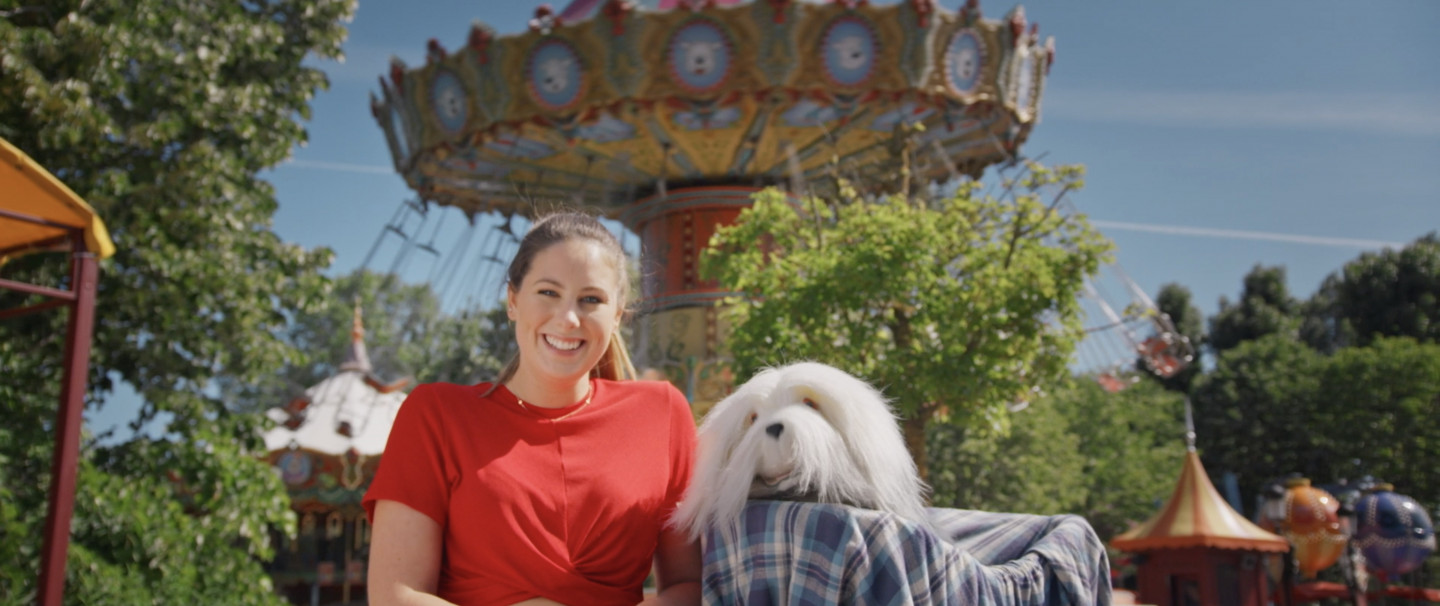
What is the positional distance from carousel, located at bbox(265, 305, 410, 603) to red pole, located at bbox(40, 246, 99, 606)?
42.6 feet

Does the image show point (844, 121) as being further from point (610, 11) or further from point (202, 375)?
point (202, 375)

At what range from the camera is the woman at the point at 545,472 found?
2.32m

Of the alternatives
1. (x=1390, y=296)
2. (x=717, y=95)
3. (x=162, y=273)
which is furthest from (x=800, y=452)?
(x=1390, y=296)

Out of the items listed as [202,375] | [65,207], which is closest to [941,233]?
[202,375]

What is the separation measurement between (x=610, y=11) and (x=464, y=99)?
243 cm

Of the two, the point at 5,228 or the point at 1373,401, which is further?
the point at 1373,401

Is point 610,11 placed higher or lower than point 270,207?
higher

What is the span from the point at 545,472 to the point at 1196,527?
474 inches

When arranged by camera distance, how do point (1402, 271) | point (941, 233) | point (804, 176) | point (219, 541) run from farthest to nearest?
point (1402, 271) → point (804, 176) → point (941, 233) → point (219, 541)

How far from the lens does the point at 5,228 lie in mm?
5074

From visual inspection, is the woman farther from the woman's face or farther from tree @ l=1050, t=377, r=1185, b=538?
tree @ l=1050, t=377, r=1185, b=538

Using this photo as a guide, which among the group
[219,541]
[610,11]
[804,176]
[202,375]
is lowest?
[219,541]

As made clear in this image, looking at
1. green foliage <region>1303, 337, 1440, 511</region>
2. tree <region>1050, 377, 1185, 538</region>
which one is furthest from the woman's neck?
green foliage <region>1303, 337, 1440, 511</region>

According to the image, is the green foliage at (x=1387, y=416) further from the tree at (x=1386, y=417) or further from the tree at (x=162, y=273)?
the tree at (x=162, y=273)
